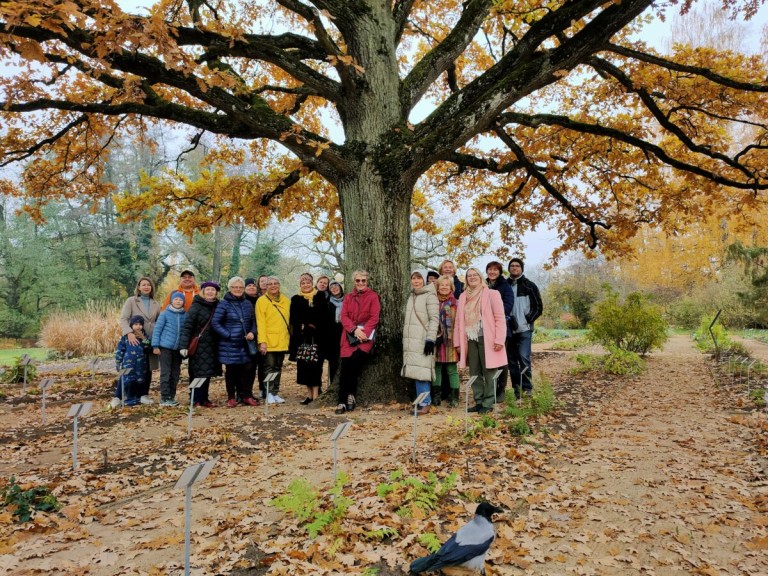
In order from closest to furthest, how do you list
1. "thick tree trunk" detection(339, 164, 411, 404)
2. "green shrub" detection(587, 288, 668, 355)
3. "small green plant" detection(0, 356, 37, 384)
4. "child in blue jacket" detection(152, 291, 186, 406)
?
"thick tree trunk" detection(339, 164, 411, 404), "child in blue jacket" detection(152, 291, 186, 406), "small green plant" detection(0, 356, 37, 384), "green shrub" detection(587, 288, 668, 355)

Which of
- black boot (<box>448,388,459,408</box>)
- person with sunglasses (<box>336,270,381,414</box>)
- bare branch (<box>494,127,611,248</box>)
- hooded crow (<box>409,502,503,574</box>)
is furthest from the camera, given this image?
bare branch (<box>494,127,611,248</box>)

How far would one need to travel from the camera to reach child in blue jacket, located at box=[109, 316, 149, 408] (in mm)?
7008

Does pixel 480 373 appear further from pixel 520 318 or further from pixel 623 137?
pixel 623 137

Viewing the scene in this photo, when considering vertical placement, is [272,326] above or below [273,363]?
above

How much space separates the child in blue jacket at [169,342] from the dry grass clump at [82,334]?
11.7 metres

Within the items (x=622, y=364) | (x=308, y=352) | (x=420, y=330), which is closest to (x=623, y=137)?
(x=420, y=330)

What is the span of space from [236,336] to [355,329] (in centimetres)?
191

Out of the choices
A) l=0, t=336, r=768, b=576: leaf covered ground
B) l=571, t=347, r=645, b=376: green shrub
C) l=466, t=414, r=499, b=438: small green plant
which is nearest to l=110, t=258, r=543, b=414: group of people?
l=0, t=336, r=768, b=576: leaf covered ground

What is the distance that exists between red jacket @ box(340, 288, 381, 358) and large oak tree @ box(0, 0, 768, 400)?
1.06 ft

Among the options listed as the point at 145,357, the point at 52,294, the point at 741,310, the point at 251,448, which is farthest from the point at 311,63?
the point at 52,294

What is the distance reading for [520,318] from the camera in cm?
697

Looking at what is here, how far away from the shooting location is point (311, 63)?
30.7 ft

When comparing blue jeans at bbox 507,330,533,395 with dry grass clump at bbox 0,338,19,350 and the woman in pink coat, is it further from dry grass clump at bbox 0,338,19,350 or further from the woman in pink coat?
dry grass clump at bbox 0,338,19,350

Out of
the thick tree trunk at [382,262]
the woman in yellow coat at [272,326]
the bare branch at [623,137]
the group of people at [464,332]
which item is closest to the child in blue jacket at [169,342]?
the woman in yellow coat at [272,326]
